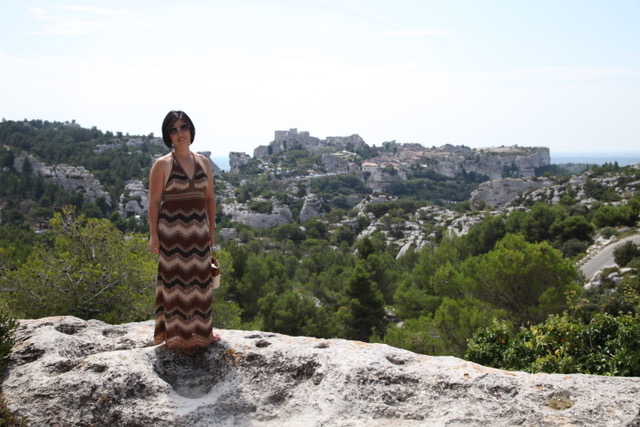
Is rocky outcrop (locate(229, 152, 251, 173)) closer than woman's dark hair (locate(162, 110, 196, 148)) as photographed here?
No

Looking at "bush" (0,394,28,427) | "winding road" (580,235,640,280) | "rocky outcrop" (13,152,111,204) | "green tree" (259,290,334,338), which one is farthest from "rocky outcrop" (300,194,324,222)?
"bush" (0,394,28,427)

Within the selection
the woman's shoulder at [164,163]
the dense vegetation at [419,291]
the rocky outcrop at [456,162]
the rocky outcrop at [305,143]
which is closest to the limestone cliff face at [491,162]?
the rocky outcrop at [456,162]

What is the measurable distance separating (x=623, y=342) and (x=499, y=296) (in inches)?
344

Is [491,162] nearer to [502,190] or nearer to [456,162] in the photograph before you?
[456,162]

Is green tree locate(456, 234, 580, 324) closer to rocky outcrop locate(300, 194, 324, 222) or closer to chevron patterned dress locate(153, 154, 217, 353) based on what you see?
chevron patterned dress locate(153, 154, 217, 353)

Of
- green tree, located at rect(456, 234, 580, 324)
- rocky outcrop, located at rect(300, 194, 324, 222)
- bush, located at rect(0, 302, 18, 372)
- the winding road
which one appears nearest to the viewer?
bush, located at rect(0, 302, 18, 372)

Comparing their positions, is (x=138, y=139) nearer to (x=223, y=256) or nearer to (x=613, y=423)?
(x=223, y=256)

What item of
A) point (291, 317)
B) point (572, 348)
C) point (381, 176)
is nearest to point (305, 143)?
point (381, 176)

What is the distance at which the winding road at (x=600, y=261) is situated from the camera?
25922 mm

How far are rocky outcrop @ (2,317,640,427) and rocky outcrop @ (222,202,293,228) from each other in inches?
Answer: 2784

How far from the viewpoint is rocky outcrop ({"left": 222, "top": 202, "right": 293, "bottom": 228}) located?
76.4 meters

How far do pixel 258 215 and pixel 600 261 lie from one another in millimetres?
56749

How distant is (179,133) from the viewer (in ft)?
14.3

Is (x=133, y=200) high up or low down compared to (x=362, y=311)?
up
